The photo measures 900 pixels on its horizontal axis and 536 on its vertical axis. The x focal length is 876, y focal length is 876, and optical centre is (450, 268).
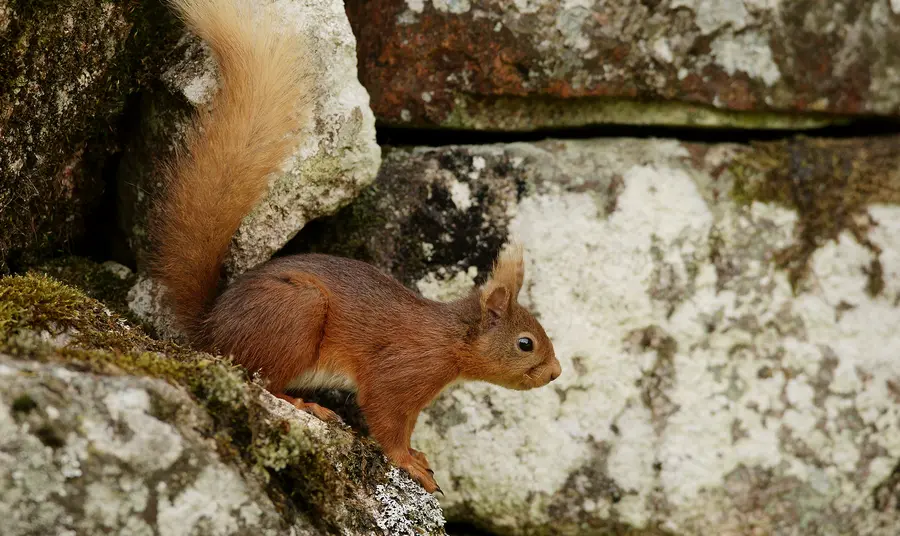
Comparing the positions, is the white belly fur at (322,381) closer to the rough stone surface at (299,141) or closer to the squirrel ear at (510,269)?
the rough stone surface at (299,141)

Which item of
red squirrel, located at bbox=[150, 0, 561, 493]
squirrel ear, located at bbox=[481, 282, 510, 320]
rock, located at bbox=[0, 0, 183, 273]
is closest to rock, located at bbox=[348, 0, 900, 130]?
red squirrel, located at bbox=[150, 0, 561, 493]

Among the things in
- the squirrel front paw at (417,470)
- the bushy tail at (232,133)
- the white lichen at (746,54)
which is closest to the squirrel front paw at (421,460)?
the squirrel front paw at (417,470)

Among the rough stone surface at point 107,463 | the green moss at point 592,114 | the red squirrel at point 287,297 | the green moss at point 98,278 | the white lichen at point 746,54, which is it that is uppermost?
the white lichen at point 746,54

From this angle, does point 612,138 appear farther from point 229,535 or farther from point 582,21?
point 229,535

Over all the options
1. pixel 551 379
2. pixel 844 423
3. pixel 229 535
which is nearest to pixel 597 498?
pixel 551 379

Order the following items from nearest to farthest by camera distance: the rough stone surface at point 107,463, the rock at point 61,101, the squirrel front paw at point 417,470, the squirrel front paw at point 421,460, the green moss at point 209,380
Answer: the rough stone surface at point 107,463 < the green moss at point 209,380 < the rock at point 61,101 < the squirrel front paw at point 417,470 < the squirrel front paw at point 421,460

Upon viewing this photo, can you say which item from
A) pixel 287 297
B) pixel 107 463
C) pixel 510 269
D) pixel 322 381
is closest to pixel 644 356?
pixel 510 269
